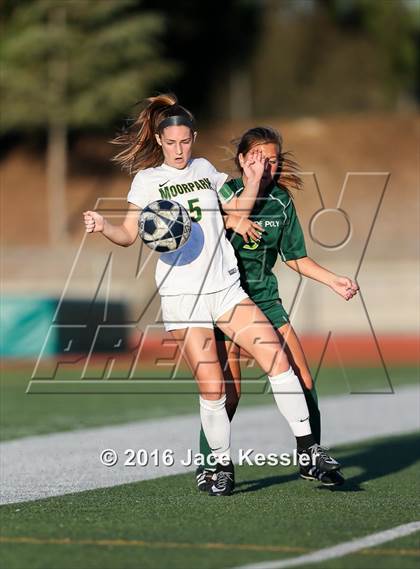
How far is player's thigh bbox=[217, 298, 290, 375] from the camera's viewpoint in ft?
22.3

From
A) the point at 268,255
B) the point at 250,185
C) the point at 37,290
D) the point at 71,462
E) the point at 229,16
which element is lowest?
the point at 37,290

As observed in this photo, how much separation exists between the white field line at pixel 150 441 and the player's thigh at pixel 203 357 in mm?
1105

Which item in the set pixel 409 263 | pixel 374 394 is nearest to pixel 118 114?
pixel 409 263

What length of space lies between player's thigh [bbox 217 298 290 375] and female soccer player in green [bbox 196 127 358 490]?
37 cm

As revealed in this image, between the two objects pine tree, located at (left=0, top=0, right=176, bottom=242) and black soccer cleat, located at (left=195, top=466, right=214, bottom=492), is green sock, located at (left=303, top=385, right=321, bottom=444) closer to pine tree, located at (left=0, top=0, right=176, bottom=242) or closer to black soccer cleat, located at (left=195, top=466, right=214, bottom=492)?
black soccer cleat, located at (left=195, top=466, right=214, bottom=492)

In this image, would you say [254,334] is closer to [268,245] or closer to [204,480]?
[268,245]

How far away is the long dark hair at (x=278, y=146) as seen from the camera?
722cm

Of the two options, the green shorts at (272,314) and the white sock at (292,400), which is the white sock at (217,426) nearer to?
the white sock at (292,400)

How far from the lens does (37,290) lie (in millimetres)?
31469

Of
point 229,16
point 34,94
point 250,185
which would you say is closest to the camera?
point 250,185

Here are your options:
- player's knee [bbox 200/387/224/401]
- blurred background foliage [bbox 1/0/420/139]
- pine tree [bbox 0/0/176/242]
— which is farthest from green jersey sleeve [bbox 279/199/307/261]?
pine tree [bbox 0/0/176/242]

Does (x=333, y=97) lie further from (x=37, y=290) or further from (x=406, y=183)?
(x=37, y=290)

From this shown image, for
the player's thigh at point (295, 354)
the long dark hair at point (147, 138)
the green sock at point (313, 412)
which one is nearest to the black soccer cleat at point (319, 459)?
the green sock at point (313, 412)

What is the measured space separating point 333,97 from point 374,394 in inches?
1468
